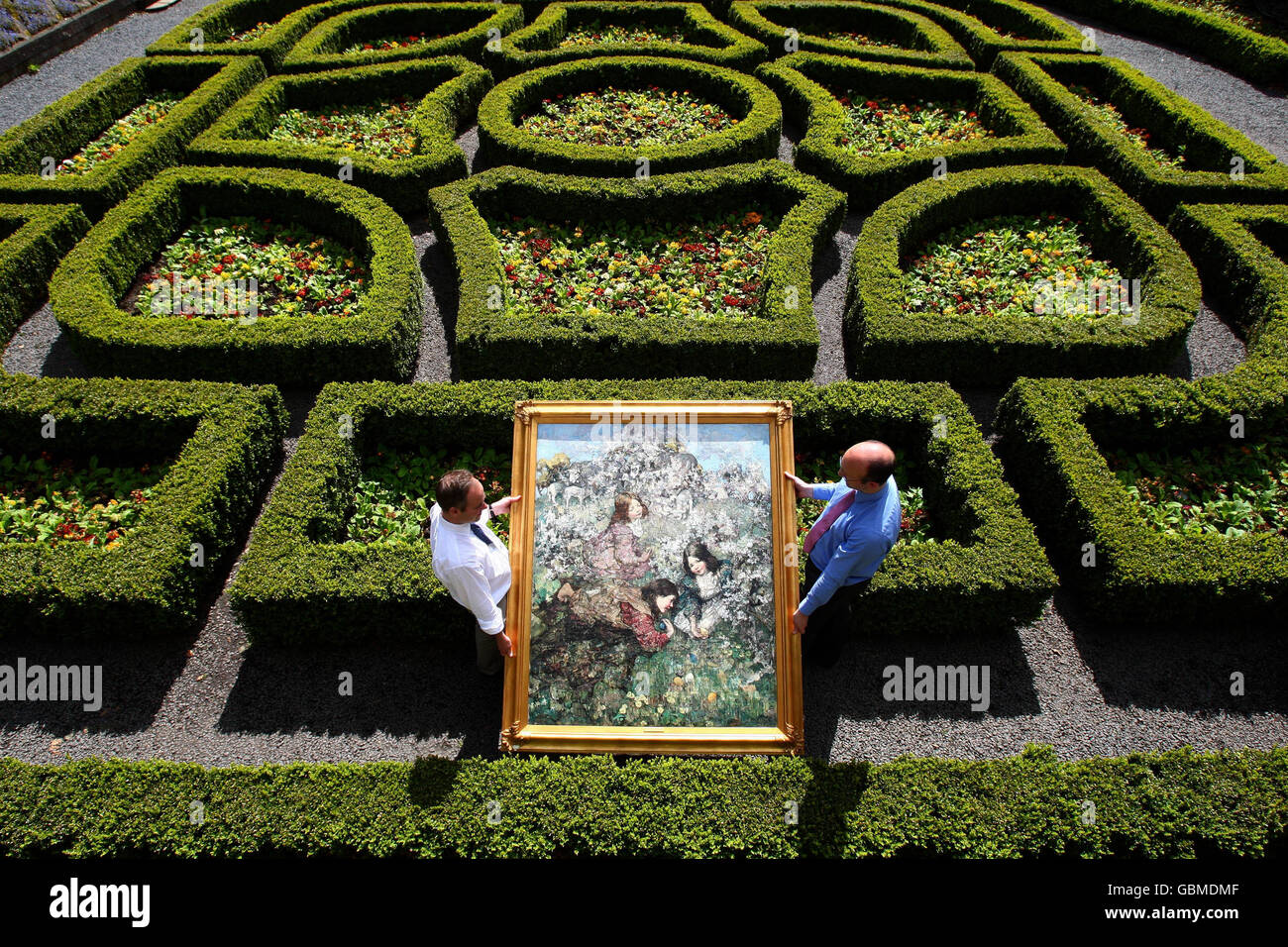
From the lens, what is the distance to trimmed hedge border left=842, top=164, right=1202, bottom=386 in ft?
33.8

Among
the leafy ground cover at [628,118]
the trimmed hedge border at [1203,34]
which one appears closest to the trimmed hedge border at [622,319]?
the leafy ground cover at [628,118]

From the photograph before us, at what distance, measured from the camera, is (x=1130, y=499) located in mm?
8297

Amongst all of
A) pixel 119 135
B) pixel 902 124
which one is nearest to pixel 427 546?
pixel 119 135

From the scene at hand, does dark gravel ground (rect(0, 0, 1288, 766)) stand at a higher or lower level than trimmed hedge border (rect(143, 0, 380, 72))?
lower

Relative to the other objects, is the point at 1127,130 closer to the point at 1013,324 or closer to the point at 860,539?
the point at 1013,324

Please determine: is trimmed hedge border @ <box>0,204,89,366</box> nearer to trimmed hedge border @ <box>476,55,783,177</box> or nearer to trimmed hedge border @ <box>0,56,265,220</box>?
trimmed hedge border @ <box>0,56,265,220</box>

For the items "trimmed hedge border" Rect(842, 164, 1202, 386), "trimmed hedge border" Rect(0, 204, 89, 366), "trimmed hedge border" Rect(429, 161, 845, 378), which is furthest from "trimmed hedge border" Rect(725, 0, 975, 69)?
"trimmed hedge border" Rect(0, 204, 89, 366)

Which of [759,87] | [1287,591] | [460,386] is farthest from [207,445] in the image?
[759,87]

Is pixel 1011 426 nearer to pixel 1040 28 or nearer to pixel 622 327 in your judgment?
pixel 622 327

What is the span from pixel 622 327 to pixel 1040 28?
1662 centimetres

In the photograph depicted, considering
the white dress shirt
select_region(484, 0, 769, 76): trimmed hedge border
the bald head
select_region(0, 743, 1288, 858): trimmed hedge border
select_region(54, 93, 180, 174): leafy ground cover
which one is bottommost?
select_region(0, 743, 1288, 858): trimmed hedge border

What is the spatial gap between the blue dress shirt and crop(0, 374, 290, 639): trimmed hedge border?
677 cm

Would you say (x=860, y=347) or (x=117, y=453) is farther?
(x=860, y=347)

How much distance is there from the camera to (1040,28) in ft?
61.3
